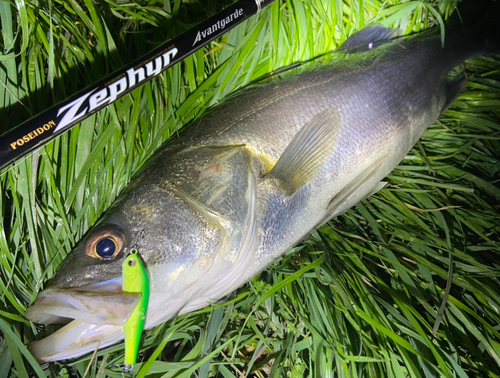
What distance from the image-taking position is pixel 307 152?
1.47 metres

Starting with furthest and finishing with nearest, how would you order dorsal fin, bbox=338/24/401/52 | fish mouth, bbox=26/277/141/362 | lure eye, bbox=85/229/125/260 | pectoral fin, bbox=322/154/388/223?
dorsal fin, bbox=338/24/401/52
pectoral fin, bbox=322/154/388/223
lure eye, bbox=85/229/125/260
fish mouth, bbox=26/277/141/362

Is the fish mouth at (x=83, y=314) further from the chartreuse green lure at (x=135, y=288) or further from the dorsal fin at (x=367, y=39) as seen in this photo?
the dorsal fin at (x=367, y=39)

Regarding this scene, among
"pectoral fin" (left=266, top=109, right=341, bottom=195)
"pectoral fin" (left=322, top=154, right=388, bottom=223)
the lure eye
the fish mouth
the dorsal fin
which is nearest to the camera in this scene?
the fish mouth

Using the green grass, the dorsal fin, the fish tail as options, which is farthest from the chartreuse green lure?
the fish tail

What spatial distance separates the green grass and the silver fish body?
0.83ft

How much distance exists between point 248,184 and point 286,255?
1.77 ft

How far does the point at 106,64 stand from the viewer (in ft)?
5.48

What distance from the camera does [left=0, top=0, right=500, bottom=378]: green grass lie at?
1505 millimetres

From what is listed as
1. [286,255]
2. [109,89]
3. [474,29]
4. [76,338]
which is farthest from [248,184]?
[474,29]

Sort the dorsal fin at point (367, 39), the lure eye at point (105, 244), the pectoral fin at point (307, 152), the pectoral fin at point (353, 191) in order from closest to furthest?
the lure eye at point (105, 244)
the pectoral fin at point (307, 152)
the pectoral fin at point (353, 191)
the dorsal fin at point (367, 39)

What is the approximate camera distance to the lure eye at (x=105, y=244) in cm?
123

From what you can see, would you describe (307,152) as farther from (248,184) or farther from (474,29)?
(474,29)

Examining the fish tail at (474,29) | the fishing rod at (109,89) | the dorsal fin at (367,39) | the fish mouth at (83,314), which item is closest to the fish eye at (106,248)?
the fish mouth at (83,314)

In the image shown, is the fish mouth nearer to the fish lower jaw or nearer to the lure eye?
the fish lower jaw
